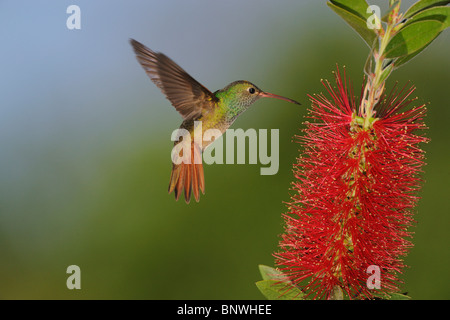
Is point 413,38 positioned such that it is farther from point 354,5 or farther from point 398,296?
point 398,296

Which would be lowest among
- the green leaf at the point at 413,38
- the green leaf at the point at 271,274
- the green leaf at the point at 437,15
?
the green leaf at the point at 271,274

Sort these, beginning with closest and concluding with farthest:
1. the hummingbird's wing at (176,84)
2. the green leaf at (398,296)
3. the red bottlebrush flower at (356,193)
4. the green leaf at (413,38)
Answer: the green leaf at (413,38) < the green leaf at (398,296) < the red bottlebrush flower at (356,193) < the hummingbird's wing at (176,84)

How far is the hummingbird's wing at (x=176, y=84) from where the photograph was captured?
6.03ft

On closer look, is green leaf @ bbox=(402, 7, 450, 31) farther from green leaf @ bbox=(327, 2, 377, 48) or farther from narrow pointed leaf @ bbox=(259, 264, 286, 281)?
narrow pointed leaf @ bbox=(259, 264, 286, 281)

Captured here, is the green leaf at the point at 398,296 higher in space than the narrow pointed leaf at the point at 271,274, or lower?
lower

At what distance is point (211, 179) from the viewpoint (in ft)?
15.8

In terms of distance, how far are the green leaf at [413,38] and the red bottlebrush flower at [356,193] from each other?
177 mm

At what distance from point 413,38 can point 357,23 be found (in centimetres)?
14

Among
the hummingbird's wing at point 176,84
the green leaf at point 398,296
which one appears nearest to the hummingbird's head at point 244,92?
the hummingbird's wing at point 176,84

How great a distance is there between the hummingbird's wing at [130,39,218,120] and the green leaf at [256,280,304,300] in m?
0.85

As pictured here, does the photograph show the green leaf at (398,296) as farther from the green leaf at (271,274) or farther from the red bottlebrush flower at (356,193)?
the green leaf at (271,274)

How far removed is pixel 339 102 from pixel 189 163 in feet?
2.47
